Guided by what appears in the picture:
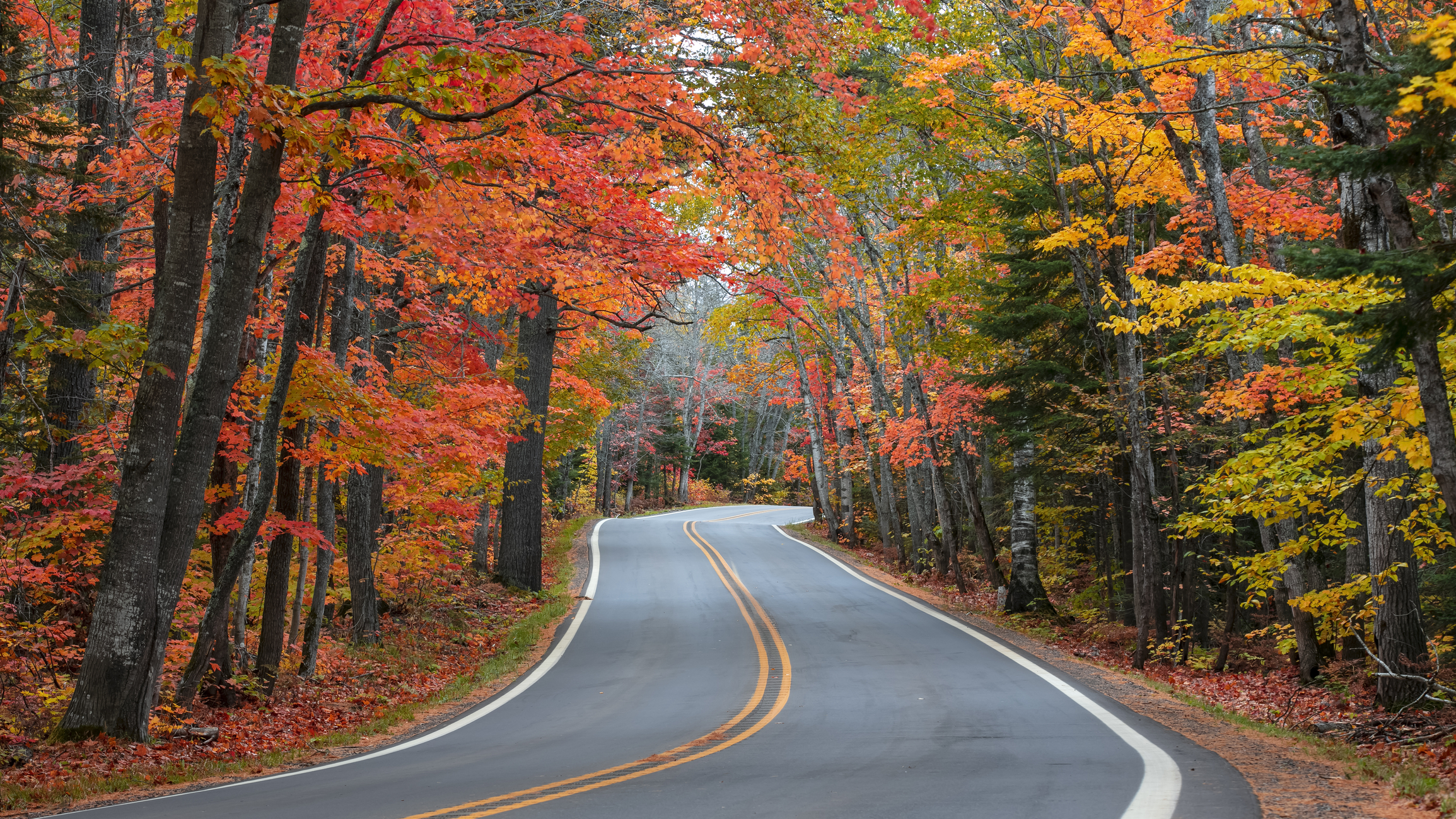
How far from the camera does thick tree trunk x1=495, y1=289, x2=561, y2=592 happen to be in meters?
18.5

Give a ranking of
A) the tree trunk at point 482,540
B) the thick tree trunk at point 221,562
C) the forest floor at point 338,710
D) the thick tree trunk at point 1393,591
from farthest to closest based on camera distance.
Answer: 1. the tree trunk at point 482,540
2. the thick tree trunk at point 221,562
3. the thick tree trunk at point 1393,591
4. the forest floor at point 338,710

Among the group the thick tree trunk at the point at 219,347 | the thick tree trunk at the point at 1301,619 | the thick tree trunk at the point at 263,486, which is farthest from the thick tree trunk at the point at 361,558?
the thick tree trunk at the point at 1301,619

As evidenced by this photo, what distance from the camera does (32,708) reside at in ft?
27.4

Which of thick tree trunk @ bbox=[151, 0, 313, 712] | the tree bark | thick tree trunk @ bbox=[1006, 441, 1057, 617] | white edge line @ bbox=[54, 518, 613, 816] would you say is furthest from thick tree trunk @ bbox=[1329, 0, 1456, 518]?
the tree bark

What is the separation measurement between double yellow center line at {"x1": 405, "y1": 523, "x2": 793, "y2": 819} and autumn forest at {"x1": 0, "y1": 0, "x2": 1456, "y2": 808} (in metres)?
3.31

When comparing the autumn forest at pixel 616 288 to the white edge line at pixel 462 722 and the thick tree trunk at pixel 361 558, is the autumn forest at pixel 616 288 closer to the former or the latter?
the thick tree trunk at pixel 361 558

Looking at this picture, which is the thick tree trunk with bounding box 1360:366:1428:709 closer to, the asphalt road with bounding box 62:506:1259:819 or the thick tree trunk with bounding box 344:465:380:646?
the asphalt road with bounding box 62:506:1259:819

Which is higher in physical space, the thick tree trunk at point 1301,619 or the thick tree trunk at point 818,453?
the thick tree trunk at point 818,453

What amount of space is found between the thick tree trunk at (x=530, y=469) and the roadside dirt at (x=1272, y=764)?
37.7 feet

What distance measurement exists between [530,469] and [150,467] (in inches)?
447

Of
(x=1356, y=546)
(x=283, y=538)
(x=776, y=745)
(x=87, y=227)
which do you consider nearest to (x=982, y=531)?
(x=1356, y=546)

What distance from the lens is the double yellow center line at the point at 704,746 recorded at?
5.44 metres

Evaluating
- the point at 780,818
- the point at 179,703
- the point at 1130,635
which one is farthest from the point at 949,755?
the point at 1130,635

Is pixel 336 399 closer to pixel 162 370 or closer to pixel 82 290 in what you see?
pixel 162 370
